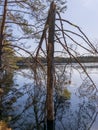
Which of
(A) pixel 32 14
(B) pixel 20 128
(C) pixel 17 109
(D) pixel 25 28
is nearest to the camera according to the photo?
(A) pixel 32 14

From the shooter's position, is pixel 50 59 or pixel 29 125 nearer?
pixel 50 59

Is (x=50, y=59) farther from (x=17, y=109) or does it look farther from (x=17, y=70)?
(x=17, y=109)

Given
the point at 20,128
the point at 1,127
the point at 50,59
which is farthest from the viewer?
the point at 20,128

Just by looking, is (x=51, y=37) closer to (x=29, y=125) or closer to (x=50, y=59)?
(x=50, y=59)

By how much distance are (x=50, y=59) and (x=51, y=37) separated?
311mm

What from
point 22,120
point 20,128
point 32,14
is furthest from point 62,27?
point 22,120

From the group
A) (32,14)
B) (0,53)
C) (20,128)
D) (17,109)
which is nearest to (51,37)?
(32,14)

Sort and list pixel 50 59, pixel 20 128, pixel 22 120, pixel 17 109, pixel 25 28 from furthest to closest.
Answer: pixel 17 109
pixel 22 120
pixel 20 128
pixel 25 28
pixel 50 59

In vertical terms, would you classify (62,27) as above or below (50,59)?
above

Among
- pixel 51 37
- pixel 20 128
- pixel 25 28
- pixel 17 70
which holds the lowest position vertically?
pixel 20 128

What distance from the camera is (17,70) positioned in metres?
22.2

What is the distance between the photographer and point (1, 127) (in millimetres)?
6605

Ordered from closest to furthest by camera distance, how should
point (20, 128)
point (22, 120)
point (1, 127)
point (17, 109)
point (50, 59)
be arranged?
point (50, 59), point (1, 127), point (20, 128), point (22, 120), point (17, 109)

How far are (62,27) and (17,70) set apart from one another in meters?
16.6
